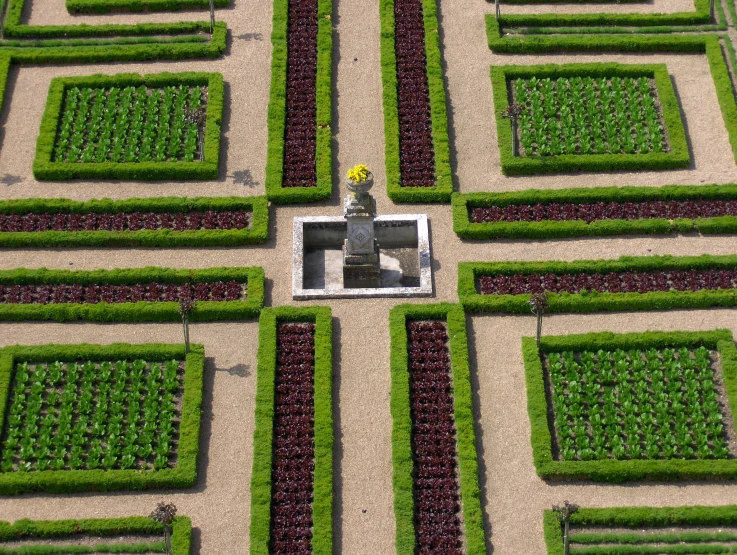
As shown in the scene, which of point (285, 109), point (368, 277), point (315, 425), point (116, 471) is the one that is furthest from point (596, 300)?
point (116, 471)

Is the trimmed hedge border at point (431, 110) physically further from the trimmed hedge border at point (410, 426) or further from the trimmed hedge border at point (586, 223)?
the trimmed hedge border at point (410, 426)

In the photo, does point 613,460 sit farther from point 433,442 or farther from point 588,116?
point 588,116

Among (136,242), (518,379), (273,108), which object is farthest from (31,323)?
(518,379)

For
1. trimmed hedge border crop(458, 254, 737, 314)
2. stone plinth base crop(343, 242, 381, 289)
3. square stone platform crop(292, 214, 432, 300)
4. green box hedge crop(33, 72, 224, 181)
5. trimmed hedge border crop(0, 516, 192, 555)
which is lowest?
trimmed hedge border crop(0, 516, 192, 555)

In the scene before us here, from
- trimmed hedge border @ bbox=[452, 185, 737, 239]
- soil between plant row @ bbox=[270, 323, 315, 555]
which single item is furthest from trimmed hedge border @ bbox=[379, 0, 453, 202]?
soil between plant row @ bbox=[270, 323, 315, 555]

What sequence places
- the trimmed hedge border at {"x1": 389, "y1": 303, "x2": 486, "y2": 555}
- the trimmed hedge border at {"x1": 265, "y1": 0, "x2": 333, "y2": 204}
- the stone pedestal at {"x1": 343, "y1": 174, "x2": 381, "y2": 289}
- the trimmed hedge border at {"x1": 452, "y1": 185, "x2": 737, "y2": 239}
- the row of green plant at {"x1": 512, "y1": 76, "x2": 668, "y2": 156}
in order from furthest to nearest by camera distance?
1. the row of green plant at {"x1": 512, "y1": 76, "x2": 668, "y2": 156}
2. the trimmed hedge border at {"x1": 265, "y1": 0, "x2": 333, "y2": 204}
3. the trimmed hedge border at {"x1": 452, "y1": 185, "x2": 737, "y2": 239}
4. the stone pedestal at {"x1": 343, "y1": 174, "x2": 381, "y2": 289}
5. the trimmed hedge border at {"x1": 389, "y1": 303, "x2": 486, "y2": 555}

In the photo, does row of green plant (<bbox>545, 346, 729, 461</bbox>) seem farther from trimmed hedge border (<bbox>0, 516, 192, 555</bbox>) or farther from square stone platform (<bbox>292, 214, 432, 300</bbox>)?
trimmed hedge border (<bbox>0, 516, 192, 555</bbox>)

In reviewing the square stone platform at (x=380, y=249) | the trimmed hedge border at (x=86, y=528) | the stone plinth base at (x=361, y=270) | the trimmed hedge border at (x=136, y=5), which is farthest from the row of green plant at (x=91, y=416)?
the trimmed hedge border at (x=136, y=5)
